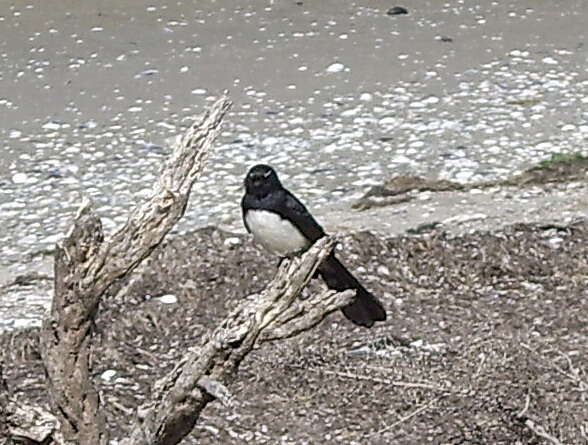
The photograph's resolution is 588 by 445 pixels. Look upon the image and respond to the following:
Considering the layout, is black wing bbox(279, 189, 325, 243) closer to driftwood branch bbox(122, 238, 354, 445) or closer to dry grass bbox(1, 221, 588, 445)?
dry grass bbox(1, 221, 588, 445)

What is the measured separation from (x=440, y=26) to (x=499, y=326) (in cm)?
244

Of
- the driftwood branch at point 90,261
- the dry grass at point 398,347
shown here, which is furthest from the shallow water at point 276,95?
the driftwood branch at point 90,261

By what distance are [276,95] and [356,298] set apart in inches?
72.5

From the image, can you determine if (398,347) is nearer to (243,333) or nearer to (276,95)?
(243,333)

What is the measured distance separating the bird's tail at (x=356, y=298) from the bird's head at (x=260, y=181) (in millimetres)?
289

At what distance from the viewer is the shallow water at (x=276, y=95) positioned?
4.17m

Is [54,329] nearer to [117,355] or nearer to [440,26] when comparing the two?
[117,355]

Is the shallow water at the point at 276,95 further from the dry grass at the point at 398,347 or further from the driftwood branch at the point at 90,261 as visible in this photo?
the driftwood branch at the point at 90,261

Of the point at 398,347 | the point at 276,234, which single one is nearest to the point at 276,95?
the point at 276,234

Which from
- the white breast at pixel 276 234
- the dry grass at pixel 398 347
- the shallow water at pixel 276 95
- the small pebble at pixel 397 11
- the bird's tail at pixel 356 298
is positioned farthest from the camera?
the small pebble at pixel 397 11

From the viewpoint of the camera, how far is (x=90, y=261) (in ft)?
6.56

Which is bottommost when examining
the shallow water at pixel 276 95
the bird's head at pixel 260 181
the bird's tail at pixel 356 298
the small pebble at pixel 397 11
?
the small pebble at pixel 397 11

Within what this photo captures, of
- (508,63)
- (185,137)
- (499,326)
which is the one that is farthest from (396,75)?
(185,137)

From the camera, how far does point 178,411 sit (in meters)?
2.04
